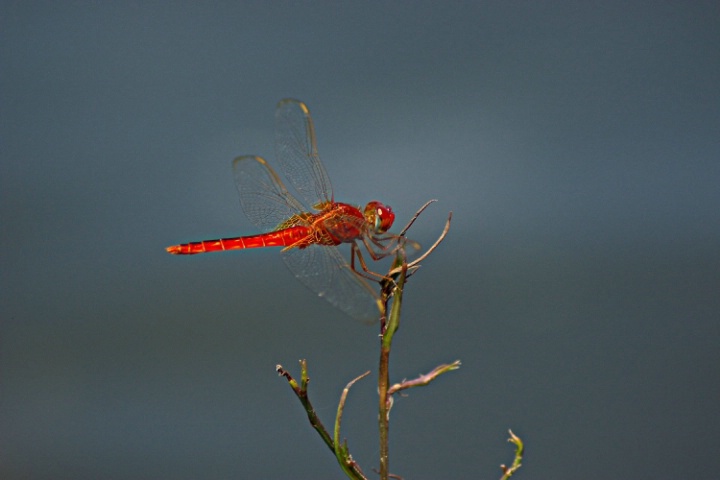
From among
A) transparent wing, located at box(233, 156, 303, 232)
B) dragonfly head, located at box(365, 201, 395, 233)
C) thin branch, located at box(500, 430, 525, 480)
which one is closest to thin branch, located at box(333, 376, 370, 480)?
thin branch, located at box(500, 430, 525, 480)

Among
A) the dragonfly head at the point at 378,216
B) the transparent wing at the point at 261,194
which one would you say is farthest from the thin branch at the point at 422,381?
the transparent wing at the point at 261,194

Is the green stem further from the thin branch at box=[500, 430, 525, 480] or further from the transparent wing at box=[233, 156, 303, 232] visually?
the transparent wing at box=[233, 156, 303, 232]

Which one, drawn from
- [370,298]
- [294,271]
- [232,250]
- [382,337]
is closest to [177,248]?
[232,250]

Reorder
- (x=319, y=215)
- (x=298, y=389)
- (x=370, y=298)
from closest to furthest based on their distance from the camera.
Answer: (x=298, y=389) < (x=370, y=298) < (x=319, y=215)

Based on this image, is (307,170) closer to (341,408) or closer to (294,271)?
(294,271)

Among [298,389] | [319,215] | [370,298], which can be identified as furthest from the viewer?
[319,215]

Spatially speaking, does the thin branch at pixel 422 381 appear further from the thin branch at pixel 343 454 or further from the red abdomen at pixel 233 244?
the red abdomen at pixel 233 244
